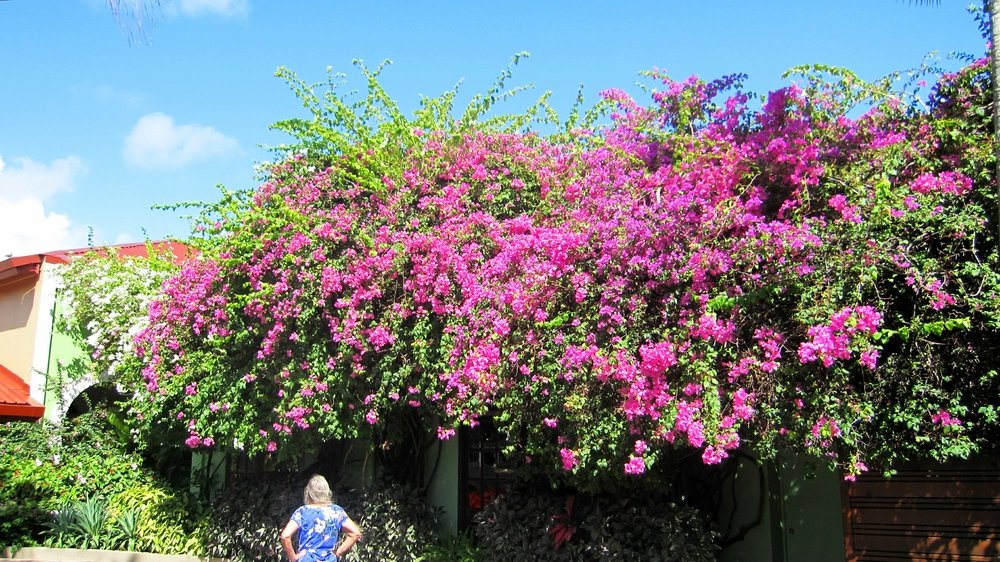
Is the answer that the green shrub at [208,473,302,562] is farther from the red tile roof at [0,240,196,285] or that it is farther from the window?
the red tile roof at [0,240,196,285]

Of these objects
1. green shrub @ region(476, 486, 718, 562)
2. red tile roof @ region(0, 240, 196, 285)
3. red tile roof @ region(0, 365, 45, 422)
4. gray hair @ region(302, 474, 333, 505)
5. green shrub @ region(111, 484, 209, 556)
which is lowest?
green shrub @ region(111, 484, 209, 556)

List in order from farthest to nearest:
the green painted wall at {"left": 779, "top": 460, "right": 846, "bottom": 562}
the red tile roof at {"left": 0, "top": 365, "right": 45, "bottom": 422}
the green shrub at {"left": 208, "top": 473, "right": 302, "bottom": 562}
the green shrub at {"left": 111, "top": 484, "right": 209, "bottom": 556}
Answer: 1. the red tile roof at {"left": 0, "top": 365, "right": 45, "bottom": 422}
2. the green shrub at {"left": 111, "top": 484, "right": 209, "bottom": 556}
3. the green shrub at {"left": 208, "top": 473, "right": 302, "bottom": 562}
4. the green painted wall at {"left": 779, "top": 460, "right": 846, "bottom": 562}

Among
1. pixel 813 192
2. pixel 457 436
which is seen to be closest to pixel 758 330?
pixel 813 192

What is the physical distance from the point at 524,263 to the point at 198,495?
26.9 ft

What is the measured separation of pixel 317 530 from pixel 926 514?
4.77 m

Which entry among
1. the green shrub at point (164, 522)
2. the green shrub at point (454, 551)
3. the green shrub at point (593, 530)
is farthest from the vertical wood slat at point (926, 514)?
the green shrub at point (164, 522)

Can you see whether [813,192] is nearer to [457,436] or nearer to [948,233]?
[948,233]

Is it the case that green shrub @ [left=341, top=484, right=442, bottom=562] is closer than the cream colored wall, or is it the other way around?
green shrub @ [left=341, top=484, right=442, bottom=562]

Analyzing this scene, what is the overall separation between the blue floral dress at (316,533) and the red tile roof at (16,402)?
10.6 m

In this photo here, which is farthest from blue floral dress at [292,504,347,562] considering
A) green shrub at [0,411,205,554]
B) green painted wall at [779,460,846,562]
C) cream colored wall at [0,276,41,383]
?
cream colored wall at [0,276,41,383]

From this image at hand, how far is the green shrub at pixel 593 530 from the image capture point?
24.3 ft

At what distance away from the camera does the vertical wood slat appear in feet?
20.6

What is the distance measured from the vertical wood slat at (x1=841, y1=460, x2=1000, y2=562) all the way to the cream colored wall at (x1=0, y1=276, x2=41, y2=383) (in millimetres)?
14439

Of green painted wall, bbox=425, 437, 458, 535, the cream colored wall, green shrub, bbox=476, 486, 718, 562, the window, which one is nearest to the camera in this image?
green shrub, bbox=476, 486, 718, 562
